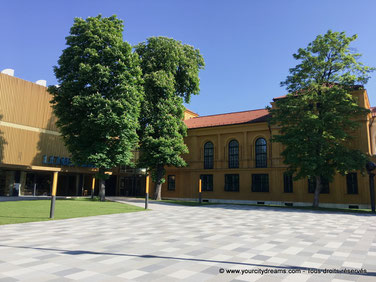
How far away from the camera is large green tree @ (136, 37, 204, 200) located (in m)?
29.9

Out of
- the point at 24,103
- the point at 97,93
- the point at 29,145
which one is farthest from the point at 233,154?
the point at 24,103

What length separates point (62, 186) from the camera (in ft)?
123

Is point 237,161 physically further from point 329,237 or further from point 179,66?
point 329,237

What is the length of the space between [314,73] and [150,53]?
1730cm

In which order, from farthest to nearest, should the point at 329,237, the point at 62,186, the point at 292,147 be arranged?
the point at 62,186 < the point at 292,147 < the point at 329,237

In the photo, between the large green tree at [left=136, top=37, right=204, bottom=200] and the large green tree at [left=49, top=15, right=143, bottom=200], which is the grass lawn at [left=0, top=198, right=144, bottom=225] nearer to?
the large green tree at [left=49, top=15, right=143, bottom=200]

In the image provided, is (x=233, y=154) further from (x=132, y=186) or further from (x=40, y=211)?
(x=40, y=211)

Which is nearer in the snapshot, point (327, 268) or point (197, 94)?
point (327, 268)

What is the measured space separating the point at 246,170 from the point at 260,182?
7.37 feet

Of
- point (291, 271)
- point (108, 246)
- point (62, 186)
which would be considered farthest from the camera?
point (62, 186)

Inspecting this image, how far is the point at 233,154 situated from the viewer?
36.8 meters

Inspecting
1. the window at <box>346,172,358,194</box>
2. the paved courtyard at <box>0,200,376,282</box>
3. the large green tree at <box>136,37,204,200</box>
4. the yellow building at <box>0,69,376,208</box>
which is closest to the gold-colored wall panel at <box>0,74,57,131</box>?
the yellow building at <box>0,69,376,208</box>

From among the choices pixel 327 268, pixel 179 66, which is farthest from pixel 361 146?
pixel 327 268

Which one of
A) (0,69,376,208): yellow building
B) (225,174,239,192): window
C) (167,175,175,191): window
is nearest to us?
(0,69,376,208): yellow building
